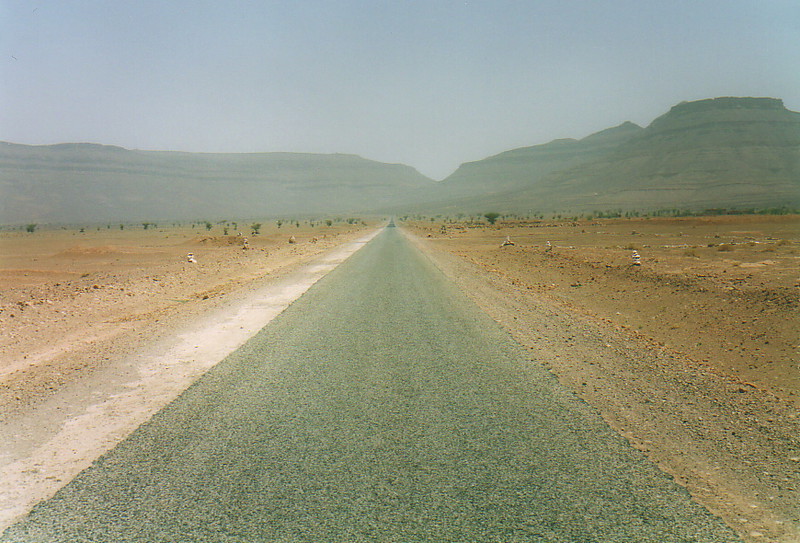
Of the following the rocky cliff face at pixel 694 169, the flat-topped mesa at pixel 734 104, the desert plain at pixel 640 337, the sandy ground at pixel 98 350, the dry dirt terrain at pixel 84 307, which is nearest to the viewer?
the desert plain at pixel 640 337

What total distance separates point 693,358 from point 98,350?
31.7 feet

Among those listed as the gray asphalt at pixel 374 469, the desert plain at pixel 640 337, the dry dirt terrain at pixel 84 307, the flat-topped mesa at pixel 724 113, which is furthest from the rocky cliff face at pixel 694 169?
the gray asphalt at pixel 374 469

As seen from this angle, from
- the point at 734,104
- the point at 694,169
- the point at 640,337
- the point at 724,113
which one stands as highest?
the point at 734,104

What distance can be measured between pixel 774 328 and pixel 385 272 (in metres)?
11.7

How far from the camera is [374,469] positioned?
12.7ft

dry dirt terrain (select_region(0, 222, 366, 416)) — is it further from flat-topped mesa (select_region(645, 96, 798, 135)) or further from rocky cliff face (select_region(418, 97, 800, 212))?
flat-topped mesa (select_region(645, 96, 798, 135))

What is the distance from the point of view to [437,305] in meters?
11.8

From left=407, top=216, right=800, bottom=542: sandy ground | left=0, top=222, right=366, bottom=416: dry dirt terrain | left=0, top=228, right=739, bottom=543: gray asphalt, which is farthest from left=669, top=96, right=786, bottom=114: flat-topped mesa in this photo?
left=0, top=228, right=739, bottom=543: gray asphalt

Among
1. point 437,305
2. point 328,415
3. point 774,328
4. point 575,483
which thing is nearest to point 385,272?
point 437,305

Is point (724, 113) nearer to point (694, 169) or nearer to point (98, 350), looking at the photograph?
point (694, 169)

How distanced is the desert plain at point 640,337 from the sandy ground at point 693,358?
2cm

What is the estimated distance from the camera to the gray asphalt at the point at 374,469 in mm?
3178

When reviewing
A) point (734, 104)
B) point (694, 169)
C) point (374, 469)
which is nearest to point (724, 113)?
point (734, 104)

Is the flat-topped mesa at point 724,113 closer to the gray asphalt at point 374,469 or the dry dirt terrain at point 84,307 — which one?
the dry dirt terrain at point 84,307
